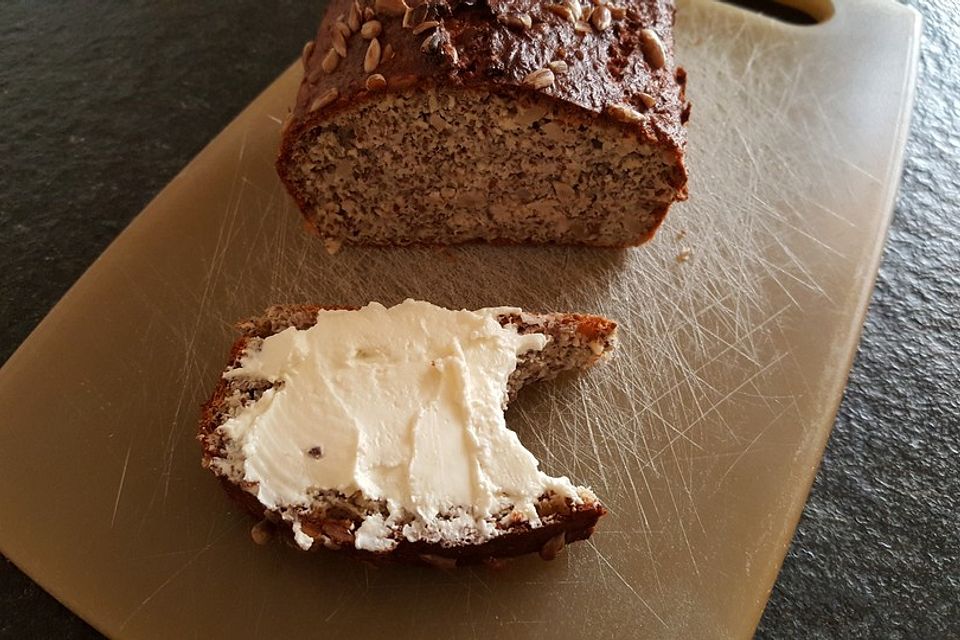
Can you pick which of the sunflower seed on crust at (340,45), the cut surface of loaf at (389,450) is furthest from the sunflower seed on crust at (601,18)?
the cut surface of loaf at (389,450)

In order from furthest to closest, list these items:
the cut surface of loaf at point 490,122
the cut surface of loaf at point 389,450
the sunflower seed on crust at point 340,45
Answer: the sunflower seed on crust at point 340,45
the cut surface of loaf at point 490,122
the cut surface of loaf at point 389,450

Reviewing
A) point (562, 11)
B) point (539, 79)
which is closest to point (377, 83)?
point (539, 79)

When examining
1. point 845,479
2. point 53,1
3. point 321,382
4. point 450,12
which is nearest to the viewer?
point 321,382

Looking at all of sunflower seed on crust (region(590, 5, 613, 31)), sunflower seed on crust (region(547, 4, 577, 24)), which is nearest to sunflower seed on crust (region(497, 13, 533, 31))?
sunflower seed on crust (region(547, 4, 577, 24))

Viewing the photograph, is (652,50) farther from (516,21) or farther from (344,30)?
(344,30)

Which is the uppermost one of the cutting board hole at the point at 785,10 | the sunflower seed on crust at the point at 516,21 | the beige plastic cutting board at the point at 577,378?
the sunflower seed on crust at the point at 516,21

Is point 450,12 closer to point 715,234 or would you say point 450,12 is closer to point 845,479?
point 715,234

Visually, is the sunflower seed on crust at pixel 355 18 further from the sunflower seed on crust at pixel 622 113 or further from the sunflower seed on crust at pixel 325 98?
the sunflower seed on crust at pixel 622 113

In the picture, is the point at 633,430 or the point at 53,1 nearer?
the point at 633,430

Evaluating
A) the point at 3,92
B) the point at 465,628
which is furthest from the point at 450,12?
the point at 3,92
